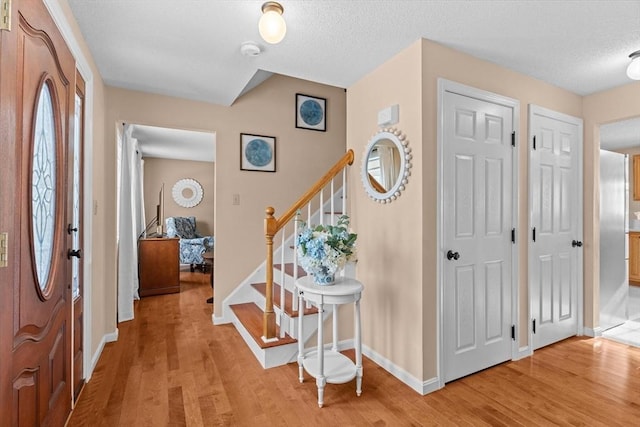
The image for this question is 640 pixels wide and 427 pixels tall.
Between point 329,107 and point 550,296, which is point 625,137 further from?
point 329,107

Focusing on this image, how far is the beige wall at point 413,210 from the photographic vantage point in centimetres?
213

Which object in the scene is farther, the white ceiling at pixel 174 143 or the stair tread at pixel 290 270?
the white ceiling at pixel 174 143

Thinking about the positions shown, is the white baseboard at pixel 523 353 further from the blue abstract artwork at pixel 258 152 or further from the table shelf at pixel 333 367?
the blue abstract artwork at pixel 258 152

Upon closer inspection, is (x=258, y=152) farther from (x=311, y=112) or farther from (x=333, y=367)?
(x=333, y=367)

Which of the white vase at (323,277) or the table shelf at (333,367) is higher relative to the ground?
the white vase at (323,277)

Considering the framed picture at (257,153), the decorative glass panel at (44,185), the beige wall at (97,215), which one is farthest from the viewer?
the framed picture at (257,153)

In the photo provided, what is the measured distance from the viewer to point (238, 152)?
355 cm

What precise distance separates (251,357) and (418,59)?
249cm

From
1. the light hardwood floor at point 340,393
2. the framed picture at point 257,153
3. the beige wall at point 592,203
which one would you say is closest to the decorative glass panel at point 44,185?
the light hardwood floor at point 340,393

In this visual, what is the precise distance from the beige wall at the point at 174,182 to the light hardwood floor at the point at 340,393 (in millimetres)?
4633

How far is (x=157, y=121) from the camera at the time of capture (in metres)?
3.21

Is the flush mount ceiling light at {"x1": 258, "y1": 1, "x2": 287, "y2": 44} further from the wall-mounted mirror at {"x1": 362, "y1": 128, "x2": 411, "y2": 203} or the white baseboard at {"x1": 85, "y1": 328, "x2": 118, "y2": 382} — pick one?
the white baseboard at {"x1": 85, "y1": 328, "x2": 118, "y2": 382}

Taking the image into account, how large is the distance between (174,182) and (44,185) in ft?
19.7

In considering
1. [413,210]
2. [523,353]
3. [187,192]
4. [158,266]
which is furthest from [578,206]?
[187,192]
